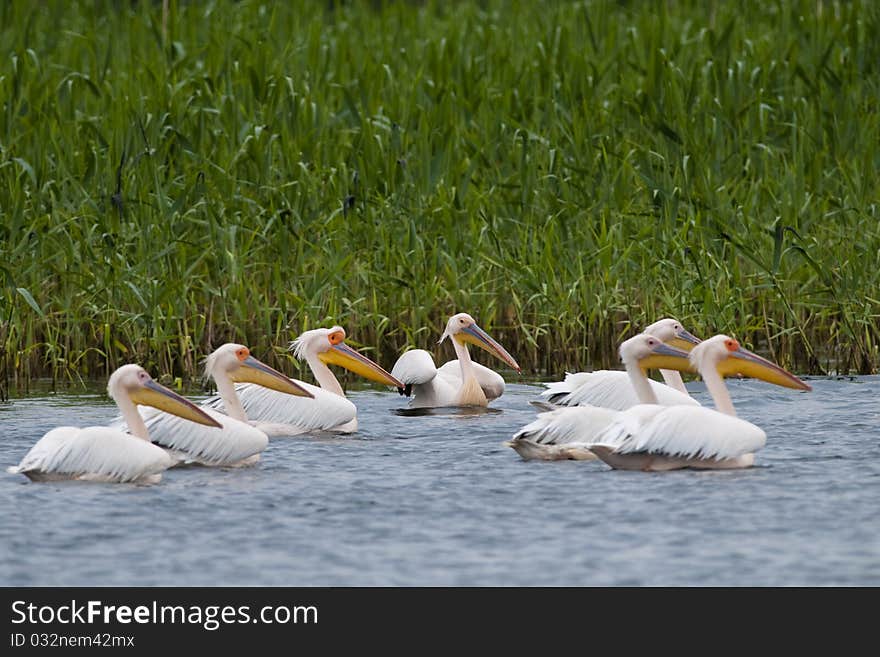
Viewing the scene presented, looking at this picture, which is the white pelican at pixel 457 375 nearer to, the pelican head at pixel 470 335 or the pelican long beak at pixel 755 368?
the pelican head at pixel 470 335

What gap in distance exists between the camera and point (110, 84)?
11977mm

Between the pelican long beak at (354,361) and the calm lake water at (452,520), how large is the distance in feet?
2.91

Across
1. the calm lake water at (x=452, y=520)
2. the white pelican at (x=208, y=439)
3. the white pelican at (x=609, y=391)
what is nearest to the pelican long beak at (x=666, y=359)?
the white pelican at (x=609, y=391)

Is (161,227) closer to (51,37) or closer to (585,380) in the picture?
(585,380)

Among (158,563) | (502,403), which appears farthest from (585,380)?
(158,563)

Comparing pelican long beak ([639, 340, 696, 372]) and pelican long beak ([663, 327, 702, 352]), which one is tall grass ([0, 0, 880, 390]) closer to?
pelican long beak ([663, 327, 702, 352])

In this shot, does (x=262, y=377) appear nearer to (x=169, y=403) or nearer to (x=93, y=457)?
(x=169, y=403)

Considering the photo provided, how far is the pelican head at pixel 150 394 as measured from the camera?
705cm

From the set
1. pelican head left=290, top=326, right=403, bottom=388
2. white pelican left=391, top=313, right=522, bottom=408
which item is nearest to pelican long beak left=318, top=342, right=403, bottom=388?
pelican head left=290, top=326, right=403, bottom=388

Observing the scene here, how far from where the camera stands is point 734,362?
7637mm

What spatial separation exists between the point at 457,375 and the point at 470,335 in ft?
1.02

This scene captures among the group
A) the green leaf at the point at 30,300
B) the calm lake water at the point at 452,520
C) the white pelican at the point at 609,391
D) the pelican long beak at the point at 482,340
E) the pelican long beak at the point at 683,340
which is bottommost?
the calm lake water at the point at 452,520

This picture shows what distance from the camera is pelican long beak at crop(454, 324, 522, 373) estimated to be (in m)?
9.34
